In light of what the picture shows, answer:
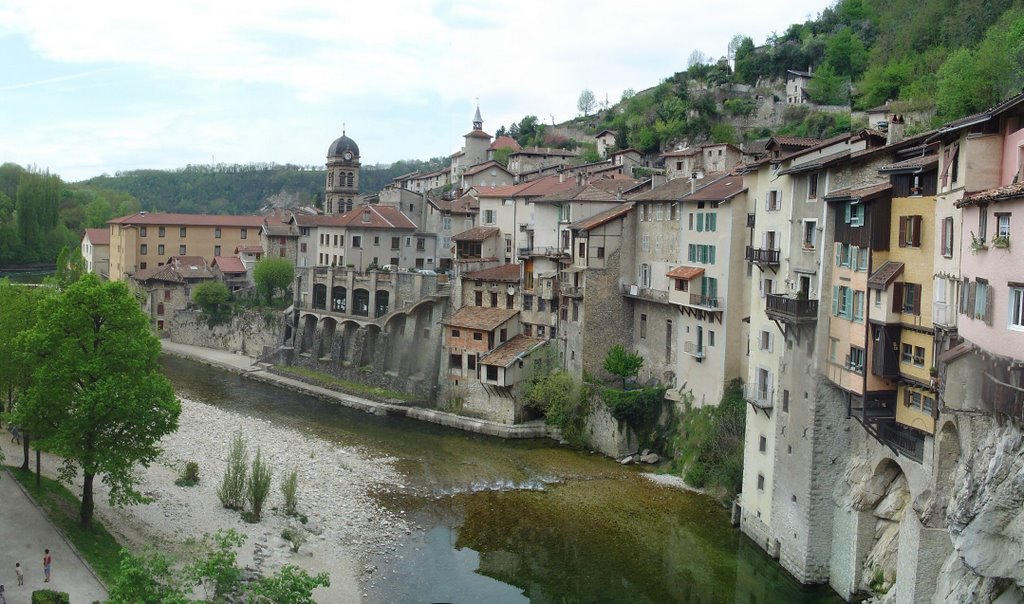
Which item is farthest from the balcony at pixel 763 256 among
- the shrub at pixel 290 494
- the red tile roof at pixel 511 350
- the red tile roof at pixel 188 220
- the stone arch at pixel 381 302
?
the red tile roof at pixel 188 220

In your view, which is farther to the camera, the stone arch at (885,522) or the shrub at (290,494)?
the shrub at (290,494)

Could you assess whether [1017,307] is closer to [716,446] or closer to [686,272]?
[716,446]

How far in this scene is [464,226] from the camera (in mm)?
70625

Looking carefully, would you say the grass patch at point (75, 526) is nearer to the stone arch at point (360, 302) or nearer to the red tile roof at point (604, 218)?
the red tile roof at point (604, 218)

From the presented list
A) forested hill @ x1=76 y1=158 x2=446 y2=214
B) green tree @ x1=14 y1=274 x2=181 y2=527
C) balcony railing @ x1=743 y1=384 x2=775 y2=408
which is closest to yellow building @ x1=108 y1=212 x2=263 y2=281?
green tree @ x1=14 y1=274 x2=181 y2=527

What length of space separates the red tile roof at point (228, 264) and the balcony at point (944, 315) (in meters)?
72.4

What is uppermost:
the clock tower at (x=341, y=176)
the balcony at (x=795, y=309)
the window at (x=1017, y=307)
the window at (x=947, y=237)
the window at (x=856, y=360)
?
the clock tower at (x=341, y=176)

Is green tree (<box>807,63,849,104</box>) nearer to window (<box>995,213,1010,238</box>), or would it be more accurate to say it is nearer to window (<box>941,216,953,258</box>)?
window (<box>941,216,953,258</box>)

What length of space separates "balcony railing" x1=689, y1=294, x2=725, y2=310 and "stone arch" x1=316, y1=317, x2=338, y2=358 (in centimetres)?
3185

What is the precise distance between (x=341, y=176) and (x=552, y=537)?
6487 cm

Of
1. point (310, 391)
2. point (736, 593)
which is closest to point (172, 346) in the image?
point (310, 391)

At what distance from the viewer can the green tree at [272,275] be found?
77.1 meters

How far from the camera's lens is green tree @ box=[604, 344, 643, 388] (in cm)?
4650

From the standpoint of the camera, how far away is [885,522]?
27797 mm
